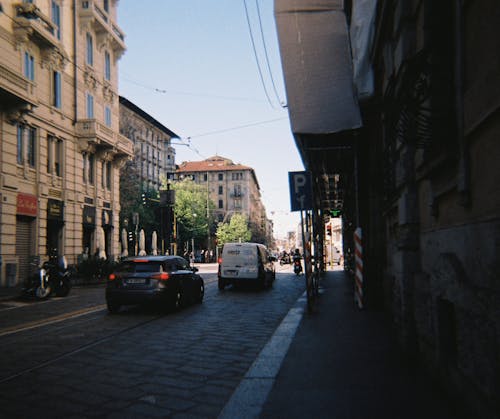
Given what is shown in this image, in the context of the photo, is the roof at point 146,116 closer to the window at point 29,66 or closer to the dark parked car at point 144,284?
the window at point 29,66

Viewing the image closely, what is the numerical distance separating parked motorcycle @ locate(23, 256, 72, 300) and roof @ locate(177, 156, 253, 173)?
93.0 meters

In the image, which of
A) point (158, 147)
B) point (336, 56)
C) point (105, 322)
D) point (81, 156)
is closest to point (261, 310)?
point (105, 322)

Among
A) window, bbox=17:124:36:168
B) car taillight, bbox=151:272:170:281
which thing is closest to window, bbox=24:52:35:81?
window, bbox=17:124:36:168

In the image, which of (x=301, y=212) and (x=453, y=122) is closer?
(x=453, y=122)

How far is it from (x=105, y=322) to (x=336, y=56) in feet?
24.6

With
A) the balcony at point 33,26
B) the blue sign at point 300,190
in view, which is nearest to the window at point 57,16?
the balcony at point 33,26

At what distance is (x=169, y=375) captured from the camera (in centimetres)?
577

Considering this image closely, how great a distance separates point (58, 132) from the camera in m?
26.0

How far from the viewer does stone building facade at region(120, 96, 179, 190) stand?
188 feet

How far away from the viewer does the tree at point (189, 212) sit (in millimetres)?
63562

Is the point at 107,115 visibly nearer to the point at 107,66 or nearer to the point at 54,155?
the point at 107,66

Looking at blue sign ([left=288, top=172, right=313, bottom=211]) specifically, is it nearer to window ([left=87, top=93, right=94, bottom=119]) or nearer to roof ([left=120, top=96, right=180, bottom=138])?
window ([left=87, top=93, right=94, bottom=119])

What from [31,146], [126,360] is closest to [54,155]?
[31,146]

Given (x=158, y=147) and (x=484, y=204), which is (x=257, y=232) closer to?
(x=158, y=147)
